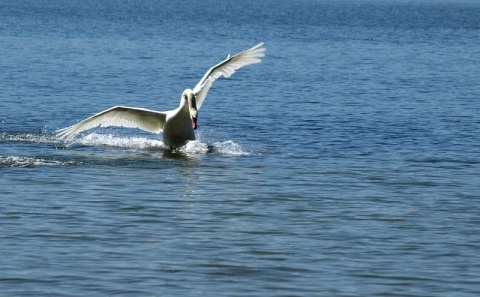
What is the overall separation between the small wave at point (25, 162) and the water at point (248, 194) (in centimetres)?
4

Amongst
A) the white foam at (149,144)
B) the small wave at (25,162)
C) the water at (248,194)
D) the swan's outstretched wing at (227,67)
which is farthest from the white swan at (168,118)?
the small wave at (25,162)

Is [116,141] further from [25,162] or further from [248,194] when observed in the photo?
[248,194]

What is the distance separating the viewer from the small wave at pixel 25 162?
2108 centimetres

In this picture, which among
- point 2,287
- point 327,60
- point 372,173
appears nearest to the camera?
point 2,287

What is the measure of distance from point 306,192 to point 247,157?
13.7ft

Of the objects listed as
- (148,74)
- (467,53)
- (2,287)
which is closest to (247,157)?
(2,287)

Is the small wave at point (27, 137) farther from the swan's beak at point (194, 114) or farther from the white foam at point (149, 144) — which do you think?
the swan's beak at point (194, 114)

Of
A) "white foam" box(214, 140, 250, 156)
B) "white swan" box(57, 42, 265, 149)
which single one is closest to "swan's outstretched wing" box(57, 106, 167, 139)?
"white swan" box(57, 42, 265, 149)

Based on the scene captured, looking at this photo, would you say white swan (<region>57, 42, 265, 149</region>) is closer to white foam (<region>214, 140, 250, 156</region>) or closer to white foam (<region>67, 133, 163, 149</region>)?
white foam (<region>67, 133, 163, 149</region>)

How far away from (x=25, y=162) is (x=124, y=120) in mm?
3551

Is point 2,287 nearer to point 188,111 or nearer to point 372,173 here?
point 372,173

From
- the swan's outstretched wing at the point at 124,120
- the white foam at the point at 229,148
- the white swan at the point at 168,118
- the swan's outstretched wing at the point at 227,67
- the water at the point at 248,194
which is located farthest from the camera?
the swan's outstretched wing at the point at 227,67

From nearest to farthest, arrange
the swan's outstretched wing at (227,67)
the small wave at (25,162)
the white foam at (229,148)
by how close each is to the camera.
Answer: the small wave at (25,162)
the white foam at (229,148)
the swan's outstretched wing at (227,67)

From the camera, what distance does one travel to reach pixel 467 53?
67.9m
